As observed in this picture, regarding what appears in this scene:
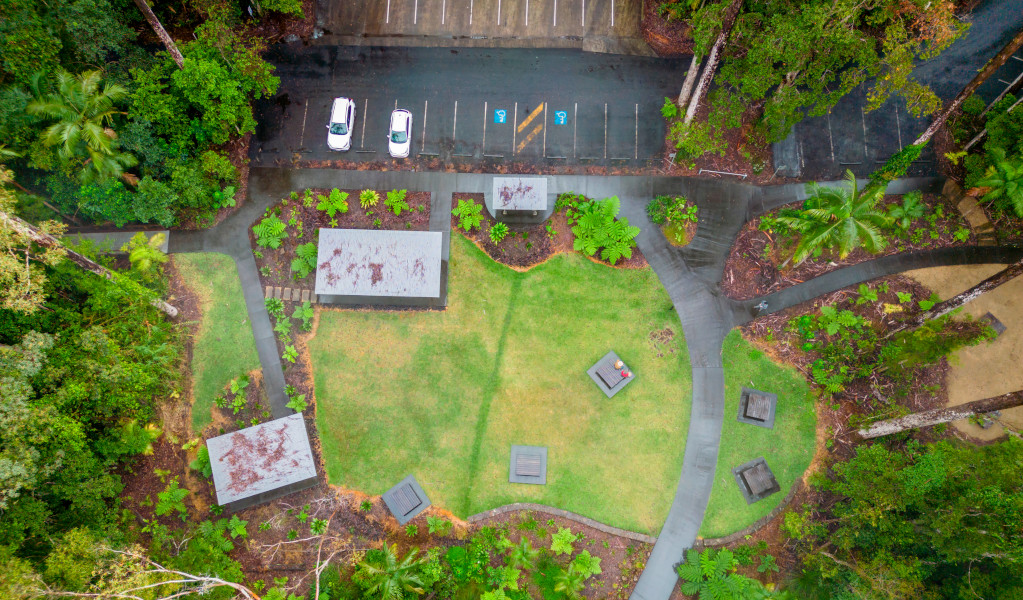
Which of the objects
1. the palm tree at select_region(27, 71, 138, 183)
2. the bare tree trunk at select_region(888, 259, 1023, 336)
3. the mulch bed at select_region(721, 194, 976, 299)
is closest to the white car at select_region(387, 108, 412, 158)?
the palm tree at select_region(27, 71, 138, 183)

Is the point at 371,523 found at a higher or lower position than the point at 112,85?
lower

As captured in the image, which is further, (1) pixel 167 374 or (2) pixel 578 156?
(2) pixel 578 156

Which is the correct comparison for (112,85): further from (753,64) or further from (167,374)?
(753,64)

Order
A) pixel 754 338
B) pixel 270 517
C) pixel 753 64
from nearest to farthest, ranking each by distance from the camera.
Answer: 1. pixel 753 64
2. pixel 270 517
3. pixel 754 338

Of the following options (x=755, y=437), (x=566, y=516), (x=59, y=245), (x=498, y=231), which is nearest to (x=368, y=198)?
(x=498, y=231)

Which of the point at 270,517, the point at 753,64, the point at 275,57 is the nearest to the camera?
the point at 753,64

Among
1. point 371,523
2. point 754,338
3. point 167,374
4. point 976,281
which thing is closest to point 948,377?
point 976,281
